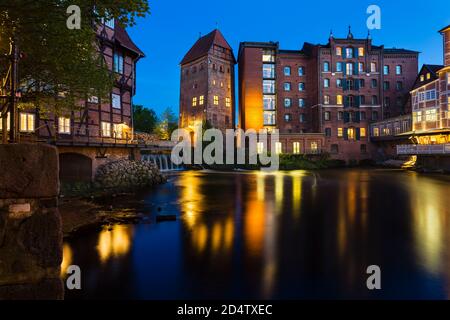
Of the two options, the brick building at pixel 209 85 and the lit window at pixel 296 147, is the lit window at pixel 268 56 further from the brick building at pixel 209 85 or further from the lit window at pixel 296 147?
the lit window at pixel 296 147

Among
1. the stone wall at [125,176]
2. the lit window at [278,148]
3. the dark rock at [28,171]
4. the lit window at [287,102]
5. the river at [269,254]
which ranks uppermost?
the lit window at [287,102]

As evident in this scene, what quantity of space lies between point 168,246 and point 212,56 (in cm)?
→ 5389

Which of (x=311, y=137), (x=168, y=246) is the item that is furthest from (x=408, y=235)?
(x=311, y=137)

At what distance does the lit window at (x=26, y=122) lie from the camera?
2217 centimetres

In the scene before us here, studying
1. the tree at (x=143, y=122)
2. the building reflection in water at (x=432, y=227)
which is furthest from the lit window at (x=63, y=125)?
the tree at (x=143, y=122)

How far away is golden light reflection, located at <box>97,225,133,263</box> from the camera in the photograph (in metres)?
9.86

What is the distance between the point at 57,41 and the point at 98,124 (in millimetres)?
20229

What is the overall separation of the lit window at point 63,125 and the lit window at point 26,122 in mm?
2512

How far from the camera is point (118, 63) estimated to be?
31.7m

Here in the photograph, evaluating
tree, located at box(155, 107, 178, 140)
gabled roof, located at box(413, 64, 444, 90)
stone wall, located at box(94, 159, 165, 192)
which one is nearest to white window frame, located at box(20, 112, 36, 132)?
stone wall, located at box(94, 159, 165, 192)

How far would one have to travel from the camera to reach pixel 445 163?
4228cm

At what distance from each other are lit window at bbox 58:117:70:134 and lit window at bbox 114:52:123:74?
29.2 feet

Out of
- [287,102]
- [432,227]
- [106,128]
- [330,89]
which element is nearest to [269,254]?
[432,227]

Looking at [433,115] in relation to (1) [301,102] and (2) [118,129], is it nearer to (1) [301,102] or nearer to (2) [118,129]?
(1) [301,102]
